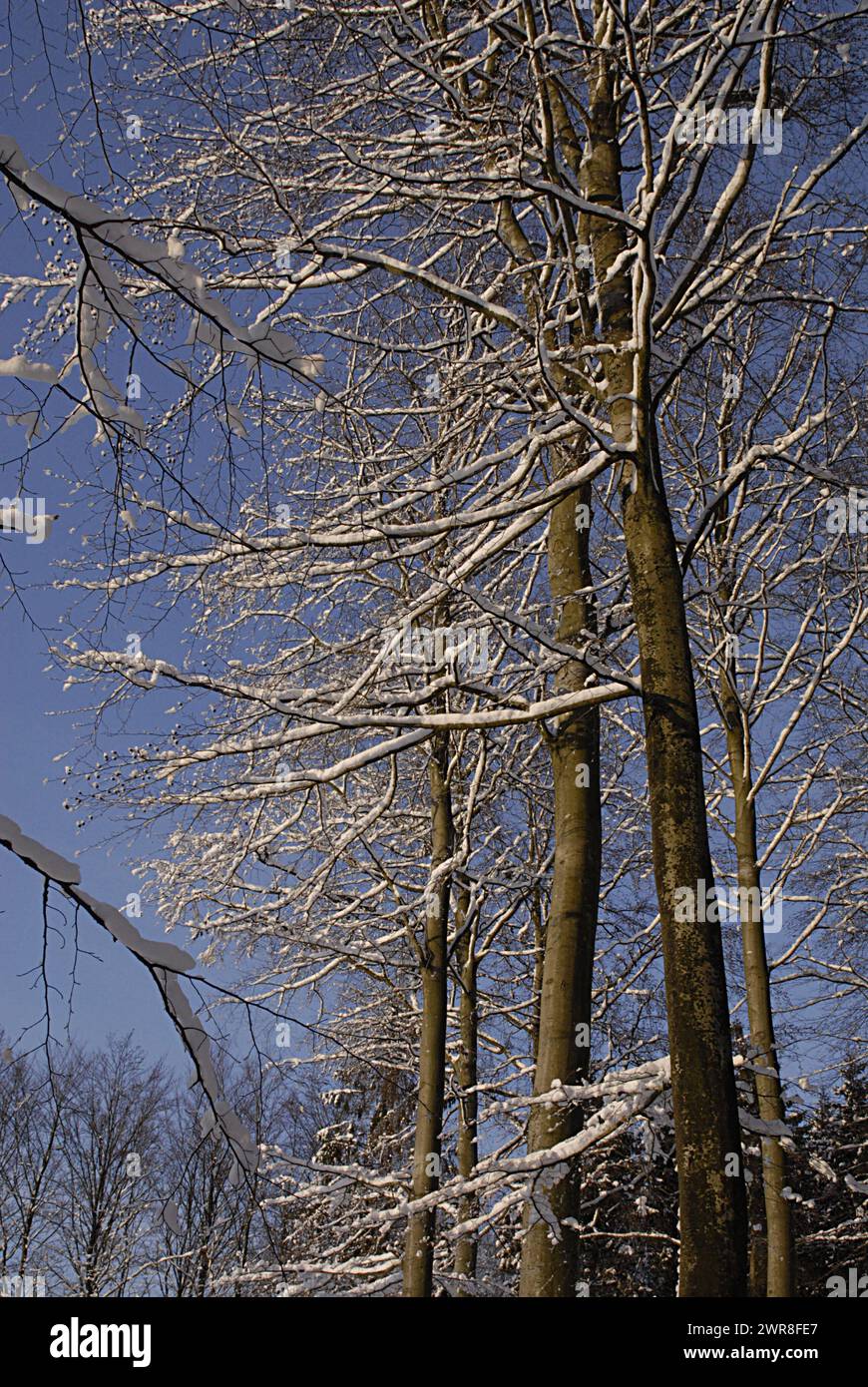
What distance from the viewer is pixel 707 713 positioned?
1223 cm

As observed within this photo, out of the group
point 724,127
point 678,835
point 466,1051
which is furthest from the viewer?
point 466,1051

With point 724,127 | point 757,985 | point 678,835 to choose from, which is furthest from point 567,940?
point 724,127

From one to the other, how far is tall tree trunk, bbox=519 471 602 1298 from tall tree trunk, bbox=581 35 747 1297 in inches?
45.0

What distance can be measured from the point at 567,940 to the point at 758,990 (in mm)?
3469

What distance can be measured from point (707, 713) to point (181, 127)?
25.4ft

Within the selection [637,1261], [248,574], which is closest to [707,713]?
[248,574]

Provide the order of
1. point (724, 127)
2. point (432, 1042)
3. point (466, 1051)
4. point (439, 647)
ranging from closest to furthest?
point (724, 127) < point (439, 647) < point (432, 1042) < point (466, 1051)

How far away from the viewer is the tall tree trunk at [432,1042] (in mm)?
8656

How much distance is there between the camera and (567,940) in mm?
6648

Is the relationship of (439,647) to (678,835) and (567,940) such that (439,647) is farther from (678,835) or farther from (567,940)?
(678,835)

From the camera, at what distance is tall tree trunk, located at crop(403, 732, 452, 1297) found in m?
8.66
